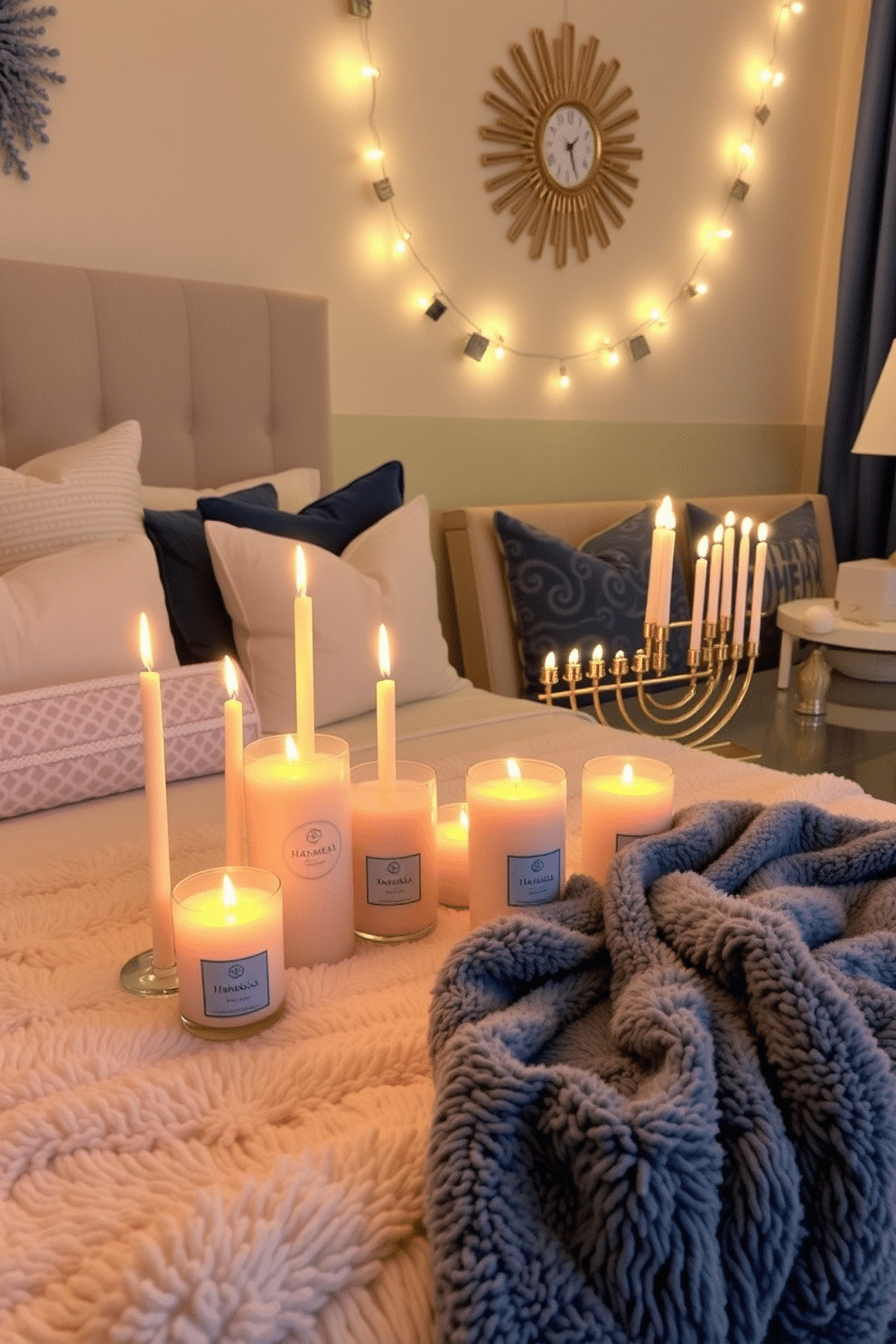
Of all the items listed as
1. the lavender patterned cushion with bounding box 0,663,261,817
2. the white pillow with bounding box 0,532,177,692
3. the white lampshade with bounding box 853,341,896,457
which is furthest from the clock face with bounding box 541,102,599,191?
the lavender patterned cushion with bounding box 0,663,261,817

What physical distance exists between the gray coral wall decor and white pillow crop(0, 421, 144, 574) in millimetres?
625

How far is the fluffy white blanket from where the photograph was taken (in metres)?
0.46

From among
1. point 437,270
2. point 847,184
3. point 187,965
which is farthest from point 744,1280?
point 847,184

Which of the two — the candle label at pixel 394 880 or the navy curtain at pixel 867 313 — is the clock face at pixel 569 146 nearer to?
the navy curtain at pixel 867 313

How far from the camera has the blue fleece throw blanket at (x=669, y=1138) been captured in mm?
462

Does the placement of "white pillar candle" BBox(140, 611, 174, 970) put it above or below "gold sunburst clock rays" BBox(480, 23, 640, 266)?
below

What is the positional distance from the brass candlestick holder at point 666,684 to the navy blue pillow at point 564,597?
0.17 feet

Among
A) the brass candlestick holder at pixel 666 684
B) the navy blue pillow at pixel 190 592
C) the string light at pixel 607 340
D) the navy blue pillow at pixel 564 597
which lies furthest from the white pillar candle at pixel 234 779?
the string light at pixel 607 340

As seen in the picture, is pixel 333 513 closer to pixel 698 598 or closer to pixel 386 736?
pixel 698 598

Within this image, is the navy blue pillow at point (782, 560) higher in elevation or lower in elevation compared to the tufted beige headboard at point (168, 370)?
lower

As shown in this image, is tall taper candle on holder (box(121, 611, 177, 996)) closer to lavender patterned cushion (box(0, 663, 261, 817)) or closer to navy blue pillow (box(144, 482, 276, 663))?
lavender patterned cushion (box(0, 663, 261, 817))

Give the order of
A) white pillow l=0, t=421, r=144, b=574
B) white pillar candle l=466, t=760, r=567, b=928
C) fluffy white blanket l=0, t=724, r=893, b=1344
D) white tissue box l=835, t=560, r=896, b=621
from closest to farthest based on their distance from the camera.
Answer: fluffy white blanket l=0, t=724, r=893, b=1344
white pillar candle l=466, t=760, r=567, b=928
white pillow l=0, t=421, r=144, b=574
white tissue box l=835, t=560, r=896, b=621

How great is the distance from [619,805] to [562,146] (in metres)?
2.29

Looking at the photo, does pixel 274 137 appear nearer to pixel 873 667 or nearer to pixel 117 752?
pixel 117 752
